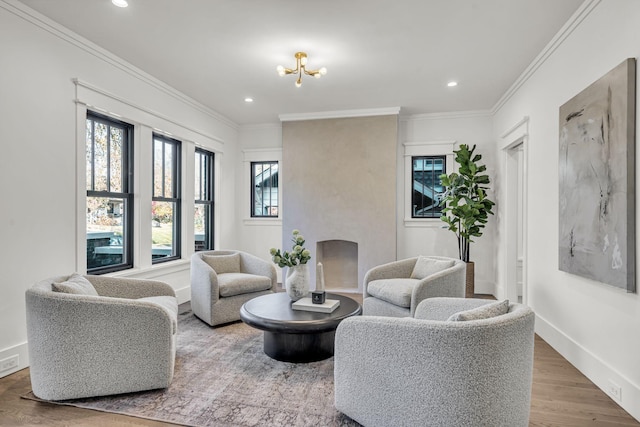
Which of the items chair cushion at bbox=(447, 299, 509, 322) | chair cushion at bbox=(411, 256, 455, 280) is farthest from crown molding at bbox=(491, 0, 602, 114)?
chair cushion at bbox=(447, 299, 509, 322)

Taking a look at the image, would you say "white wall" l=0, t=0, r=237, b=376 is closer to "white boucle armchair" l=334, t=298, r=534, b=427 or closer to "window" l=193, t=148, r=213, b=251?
"window" l=193, t=148, r=213, b=251

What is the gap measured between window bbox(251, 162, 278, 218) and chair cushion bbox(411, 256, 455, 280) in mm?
3048

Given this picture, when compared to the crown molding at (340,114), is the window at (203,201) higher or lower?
lower

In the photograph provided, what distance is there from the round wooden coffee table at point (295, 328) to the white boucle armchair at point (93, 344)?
0.71 m

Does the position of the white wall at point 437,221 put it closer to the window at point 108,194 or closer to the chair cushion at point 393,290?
the chair cushion at point 393,290

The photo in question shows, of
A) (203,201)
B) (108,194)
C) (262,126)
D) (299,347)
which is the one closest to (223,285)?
(299,347)

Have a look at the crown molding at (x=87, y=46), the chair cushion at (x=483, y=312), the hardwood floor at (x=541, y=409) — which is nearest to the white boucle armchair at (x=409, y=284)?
the hardwood floor at (x=541, y=409)

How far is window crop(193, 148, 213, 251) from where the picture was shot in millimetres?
5562

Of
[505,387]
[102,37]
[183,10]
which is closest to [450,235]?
[505,387]

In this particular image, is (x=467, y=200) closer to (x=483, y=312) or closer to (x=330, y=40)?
(x=330, y=40)

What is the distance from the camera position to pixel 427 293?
3287 mm

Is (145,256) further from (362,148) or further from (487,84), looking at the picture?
(487,84)

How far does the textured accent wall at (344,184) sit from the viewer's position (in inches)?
212

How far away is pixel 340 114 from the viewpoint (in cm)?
552
